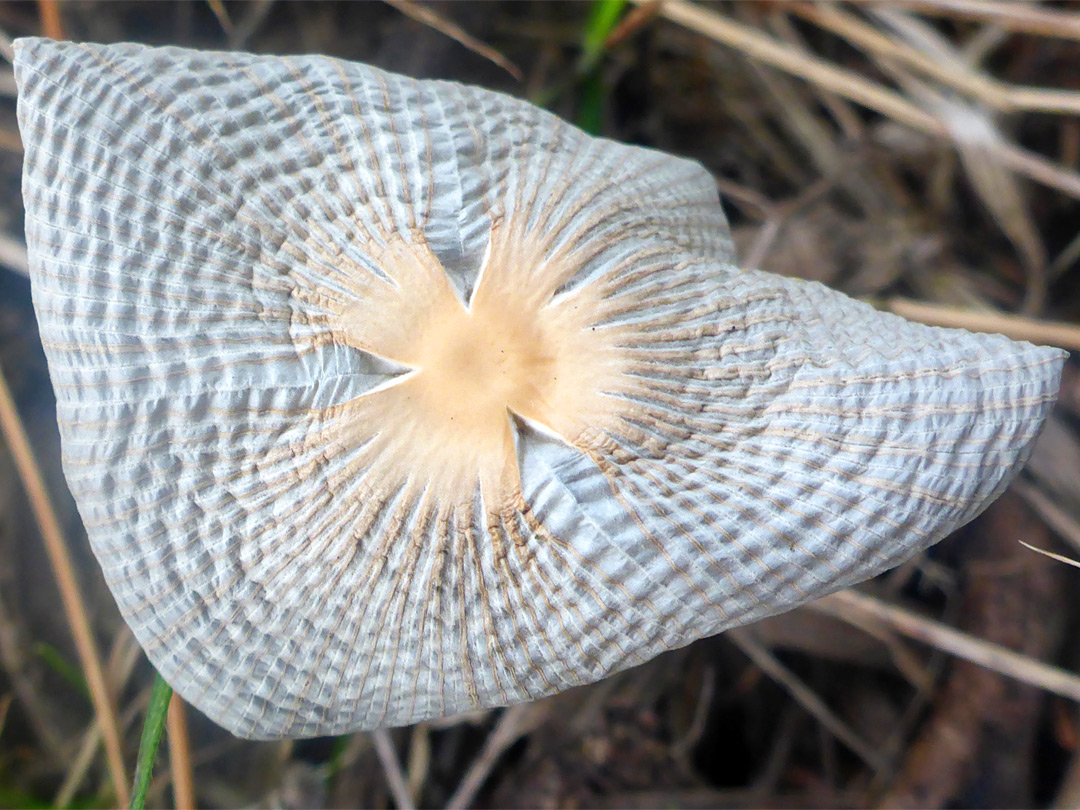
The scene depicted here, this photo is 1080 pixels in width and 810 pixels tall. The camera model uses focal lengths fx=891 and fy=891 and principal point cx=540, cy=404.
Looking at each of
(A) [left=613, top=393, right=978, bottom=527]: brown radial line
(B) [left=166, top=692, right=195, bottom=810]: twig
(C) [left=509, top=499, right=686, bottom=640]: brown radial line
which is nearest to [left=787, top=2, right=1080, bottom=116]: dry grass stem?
(A) [left=613, top=393, right=978, bottom=527]: brown radial line

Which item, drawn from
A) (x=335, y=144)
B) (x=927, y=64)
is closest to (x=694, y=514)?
(x=335, y=144)

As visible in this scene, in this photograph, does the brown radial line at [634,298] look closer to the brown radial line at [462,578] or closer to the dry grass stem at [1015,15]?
the brown radial line at [462,578]

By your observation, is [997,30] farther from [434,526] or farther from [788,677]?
[434,526]

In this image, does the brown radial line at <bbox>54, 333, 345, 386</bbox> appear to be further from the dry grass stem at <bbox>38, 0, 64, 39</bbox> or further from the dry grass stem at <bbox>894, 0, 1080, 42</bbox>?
the dry grass stem at <bbox>894, 0, 1080, 42</bbox>

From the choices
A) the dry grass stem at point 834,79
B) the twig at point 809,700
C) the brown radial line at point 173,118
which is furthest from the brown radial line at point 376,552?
the dry grass stem at point 834,79

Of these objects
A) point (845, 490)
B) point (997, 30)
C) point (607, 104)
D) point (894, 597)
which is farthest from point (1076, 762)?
point (607, 104)

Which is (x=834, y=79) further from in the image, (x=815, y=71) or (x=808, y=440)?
(x=808, y=440)
